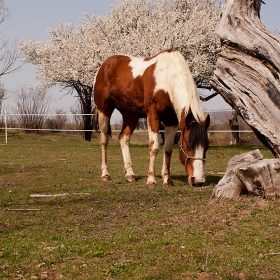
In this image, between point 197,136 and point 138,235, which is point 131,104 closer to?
point 197,136

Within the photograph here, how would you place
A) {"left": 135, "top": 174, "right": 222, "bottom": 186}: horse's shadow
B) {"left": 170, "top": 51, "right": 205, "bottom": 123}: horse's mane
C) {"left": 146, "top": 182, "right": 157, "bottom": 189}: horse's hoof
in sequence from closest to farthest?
{"left": 170, "top": 51, "right": 205, "bottom": 123}: horse's mane < {"left": 146, "top": 182, "right": 157, "bottom": 189}: horse's hoof < {"left": 135, "top": 174, "right": 222, "bottom": 186}: horse's shadow

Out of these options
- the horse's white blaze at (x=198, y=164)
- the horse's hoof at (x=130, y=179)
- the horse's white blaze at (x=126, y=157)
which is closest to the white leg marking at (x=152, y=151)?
the horse's hoof at (x=130, y=179)

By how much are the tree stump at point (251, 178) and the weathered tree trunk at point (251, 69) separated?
46cm

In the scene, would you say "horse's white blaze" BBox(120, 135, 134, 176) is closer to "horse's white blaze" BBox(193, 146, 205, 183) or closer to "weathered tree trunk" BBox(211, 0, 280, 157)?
"horse's white blaze" BBox(193, 146, 205, 183)

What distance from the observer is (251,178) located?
18.6 ft

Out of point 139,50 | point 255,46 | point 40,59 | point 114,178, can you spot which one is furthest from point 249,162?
point 40,59

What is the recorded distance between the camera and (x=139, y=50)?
26.0 meters

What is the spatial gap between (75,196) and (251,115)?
3055 mm

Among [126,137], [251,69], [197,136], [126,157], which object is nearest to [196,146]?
[197,136]

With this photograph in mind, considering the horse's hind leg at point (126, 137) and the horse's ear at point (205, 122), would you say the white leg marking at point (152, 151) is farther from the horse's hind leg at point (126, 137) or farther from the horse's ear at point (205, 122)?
the horse's ear at point (205, 122)

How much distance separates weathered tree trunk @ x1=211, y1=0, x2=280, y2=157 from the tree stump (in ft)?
1.52

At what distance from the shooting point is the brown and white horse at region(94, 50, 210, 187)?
7578 mm

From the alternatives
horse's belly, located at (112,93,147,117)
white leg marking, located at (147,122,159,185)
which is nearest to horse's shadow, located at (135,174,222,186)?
white leg marking, located at (147,122,159,185)

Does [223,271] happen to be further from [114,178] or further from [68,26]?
[68,26]
